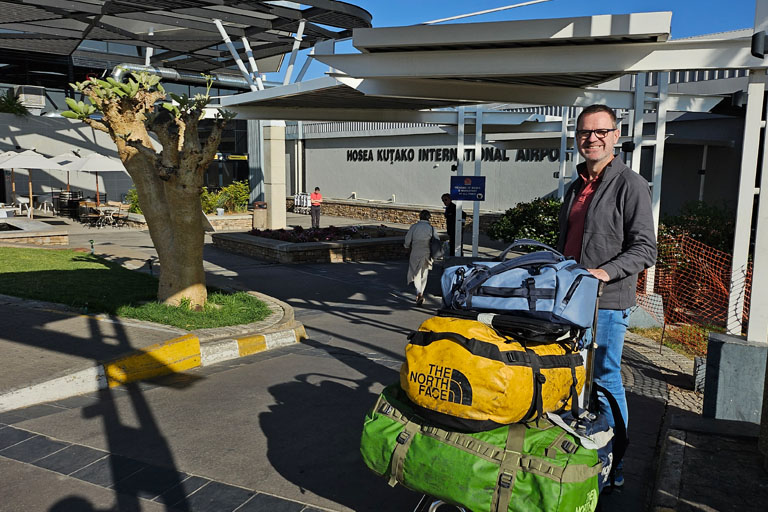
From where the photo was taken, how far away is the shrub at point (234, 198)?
2507cm

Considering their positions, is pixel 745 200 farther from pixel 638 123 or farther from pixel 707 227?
pixel 707 227

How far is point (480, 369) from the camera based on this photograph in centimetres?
282

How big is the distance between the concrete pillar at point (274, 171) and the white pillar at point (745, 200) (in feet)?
56.2

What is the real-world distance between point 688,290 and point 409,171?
20960 millimetres

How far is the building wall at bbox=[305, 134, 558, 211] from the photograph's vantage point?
80.5 feet

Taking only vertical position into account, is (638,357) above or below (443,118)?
below

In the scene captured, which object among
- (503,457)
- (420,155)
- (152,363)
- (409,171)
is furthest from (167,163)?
(409,171)

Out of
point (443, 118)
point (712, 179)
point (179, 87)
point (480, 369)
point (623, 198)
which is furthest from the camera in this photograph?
point (179, 87)

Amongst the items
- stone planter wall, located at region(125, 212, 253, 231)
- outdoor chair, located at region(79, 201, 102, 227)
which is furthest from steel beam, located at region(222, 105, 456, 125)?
outdoor chair, located at region(79, 201, 102, 227)

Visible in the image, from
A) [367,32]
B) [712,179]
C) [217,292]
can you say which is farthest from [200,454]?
[712,179]

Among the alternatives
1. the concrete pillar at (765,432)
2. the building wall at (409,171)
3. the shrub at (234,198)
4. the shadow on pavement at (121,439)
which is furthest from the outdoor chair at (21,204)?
the concrete pillar at (765,432)

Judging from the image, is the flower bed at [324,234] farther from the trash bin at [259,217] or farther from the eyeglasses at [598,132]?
the eyeglasses at [598,132]

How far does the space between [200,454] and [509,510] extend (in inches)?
99.5

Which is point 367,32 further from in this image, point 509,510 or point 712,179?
point 712,179
